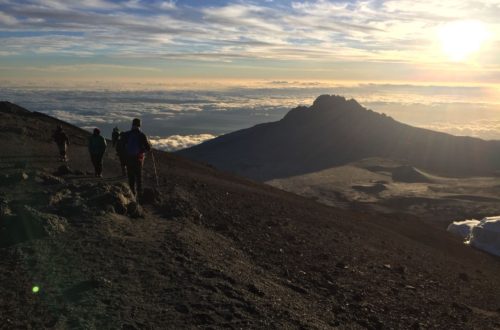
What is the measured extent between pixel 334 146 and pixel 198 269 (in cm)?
13658

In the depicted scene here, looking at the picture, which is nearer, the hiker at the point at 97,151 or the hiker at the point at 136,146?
the hiker at the point at 136,146

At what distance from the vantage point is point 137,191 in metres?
14.1

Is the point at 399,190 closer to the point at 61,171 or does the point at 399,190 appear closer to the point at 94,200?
the point at 61,171

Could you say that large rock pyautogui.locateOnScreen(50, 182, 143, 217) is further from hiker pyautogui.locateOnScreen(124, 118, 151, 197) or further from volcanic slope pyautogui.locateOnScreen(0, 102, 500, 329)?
hiker pyautogui.locateOnScreen(124, 118, 151, 197)

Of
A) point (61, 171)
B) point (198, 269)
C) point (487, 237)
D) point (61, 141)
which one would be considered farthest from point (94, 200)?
point (487, 237)

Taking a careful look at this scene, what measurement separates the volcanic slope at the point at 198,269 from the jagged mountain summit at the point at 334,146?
302 feet

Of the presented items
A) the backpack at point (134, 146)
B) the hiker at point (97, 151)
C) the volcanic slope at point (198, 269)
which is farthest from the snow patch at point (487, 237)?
the backpack at point (134, 146)

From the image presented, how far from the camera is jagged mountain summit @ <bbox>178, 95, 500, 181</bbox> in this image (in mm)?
125812

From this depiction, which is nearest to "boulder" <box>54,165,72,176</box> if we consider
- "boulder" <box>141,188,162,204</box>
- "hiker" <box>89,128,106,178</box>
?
"hiker" <box>89,128,106,178</box>

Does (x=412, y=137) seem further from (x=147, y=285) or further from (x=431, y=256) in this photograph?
(x=147, y=285)

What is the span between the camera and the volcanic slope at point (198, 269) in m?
7.57

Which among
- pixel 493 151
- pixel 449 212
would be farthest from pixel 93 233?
pixel 493 151

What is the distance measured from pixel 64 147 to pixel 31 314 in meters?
14.0

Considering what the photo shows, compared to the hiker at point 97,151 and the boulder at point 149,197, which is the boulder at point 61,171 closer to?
the hiker at point 97,151
